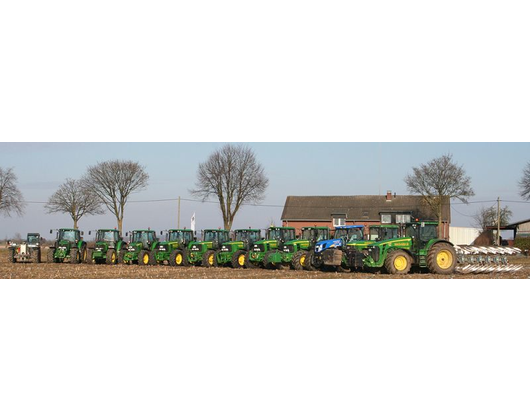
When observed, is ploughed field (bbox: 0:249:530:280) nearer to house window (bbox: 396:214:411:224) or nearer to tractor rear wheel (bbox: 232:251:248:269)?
tractor rear wheel (bbox: 232:251:248:269)

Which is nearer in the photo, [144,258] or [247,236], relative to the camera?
[247,236]

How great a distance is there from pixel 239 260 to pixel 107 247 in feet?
25.2

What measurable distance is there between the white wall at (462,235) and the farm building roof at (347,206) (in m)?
4.36

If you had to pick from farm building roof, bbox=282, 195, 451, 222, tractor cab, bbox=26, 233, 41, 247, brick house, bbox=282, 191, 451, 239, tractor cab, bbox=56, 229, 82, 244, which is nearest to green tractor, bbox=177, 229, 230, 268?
tractor cab, bbox=56, 229, 82, 244

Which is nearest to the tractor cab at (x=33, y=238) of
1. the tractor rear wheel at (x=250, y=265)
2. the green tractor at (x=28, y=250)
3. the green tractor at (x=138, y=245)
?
the green tractor at (x=28, y=250)

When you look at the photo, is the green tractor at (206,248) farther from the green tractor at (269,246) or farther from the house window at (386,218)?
the house window at (386,218)

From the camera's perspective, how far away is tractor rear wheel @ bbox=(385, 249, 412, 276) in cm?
1991

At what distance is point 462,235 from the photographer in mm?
50938

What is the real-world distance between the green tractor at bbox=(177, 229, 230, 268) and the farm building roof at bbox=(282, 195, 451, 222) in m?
29.4

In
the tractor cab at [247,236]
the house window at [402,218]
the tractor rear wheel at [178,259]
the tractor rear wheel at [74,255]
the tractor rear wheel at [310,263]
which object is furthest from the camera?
the house window at [402,218]

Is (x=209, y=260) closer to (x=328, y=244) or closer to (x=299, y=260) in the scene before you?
(x=299, y=260)

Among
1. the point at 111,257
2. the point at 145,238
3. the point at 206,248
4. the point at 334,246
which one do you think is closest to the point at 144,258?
the point at 145,238

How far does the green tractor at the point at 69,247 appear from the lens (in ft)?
101
